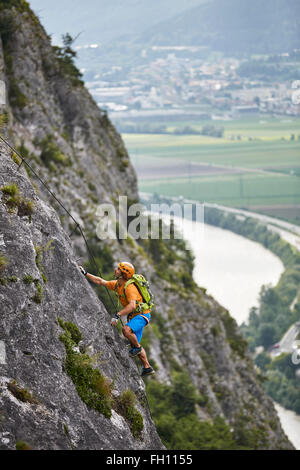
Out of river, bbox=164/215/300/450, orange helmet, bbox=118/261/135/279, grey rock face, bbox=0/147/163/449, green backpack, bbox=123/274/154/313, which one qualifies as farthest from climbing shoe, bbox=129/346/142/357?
river, bbox=164/215/300/450

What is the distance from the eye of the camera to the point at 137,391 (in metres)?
9.63

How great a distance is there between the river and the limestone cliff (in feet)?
248

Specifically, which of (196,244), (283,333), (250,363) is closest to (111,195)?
(250,363)

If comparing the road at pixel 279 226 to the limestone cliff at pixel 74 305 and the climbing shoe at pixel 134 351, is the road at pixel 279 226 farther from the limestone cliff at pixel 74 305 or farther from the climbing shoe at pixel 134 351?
the climbing shoe at pixel 134 351

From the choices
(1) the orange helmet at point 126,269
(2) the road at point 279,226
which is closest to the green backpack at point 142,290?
(1) the orange helmet at point 126,269

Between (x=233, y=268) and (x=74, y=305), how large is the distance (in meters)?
129

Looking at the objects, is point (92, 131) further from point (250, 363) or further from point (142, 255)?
point (250, 363)

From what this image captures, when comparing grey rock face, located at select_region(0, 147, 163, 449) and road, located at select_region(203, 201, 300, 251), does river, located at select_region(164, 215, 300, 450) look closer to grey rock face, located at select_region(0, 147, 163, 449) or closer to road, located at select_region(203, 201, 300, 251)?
road, located at select_region(203, 201, 300, 251)

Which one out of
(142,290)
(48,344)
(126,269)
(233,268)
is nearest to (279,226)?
(233,268)

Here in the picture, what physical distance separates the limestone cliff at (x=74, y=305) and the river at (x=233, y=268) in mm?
75602

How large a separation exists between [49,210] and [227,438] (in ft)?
53.1

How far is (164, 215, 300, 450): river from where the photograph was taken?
11825cm

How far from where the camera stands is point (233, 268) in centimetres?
13638

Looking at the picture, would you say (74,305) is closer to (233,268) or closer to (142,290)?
(142,290)
